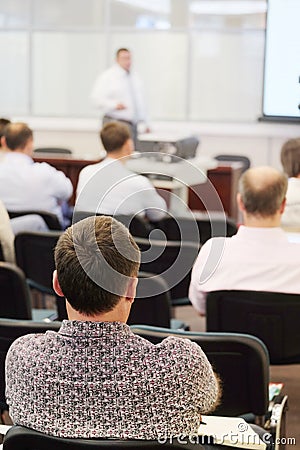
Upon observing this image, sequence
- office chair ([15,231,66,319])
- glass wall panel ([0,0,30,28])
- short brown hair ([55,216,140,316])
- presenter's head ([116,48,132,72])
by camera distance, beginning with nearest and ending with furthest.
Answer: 1. short brown hair ([55,216,140,316])
2. office chair ([15,231,66,319])
3. presenter's head ([116,48,132,72])
4. glass wall panel ([0,0,30,28])

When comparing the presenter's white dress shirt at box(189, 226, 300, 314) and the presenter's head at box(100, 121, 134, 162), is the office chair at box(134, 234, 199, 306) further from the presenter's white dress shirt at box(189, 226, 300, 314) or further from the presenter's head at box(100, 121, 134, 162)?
the presenter's head at box(100, 121, 134, 162)

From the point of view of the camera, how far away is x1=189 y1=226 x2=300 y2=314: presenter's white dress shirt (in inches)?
129

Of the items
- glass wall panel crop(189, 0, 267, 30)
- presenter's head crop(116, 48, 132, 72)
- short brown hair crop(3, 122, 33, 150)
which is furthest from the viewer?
glass wall panel crop(189, 0, 267, 30)

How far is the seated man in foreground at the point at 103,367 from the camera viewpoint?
5.49 feet

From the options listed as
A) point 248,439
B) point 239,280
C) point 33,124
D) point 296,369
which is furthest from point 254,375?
point 33,124

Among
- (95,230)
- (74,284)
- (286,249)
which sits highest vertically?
(95,230)

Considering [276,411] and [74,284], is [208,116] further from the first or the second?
[74,284]

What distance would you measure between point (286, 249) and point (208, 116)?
6955 mm

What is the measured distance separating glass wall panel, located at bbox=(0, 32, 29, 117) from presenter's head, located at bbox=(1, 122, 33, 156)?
16.9ft

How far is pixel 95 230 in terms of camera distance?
1744 mm

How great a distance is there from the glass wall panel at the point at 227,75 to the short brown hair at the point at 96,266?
839 cm

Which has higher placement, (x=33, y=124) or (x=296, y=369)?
(x=33, y=124)

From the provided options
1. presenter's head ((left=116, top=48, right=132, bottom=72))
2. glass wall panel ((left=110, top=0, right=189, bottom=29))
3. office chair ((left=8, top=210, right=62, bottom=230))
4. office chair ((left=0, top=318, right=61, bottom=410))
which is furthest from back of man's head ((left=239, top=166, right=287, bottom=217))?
glass wall panel ((left=110, top=0, right=189, bottom=29))

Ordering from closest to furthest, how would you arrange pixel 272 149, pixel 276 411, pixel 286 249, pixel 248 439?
pixel 248 439 < pixel 276 411 < pixel 286 249 < pixel 272 149
